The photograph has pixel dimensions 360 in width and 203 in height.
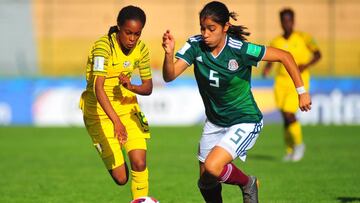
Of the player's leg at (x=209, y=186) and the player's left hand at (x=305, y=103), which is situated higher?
the player's left hand at (x=305, y=103)

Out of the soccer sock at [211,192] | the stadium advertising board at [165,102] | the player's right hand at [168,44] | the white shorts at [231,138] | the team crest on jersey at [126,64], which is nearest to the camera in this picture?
the player's right hand at [168,44]

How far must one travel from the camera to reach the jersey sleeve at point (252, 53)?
7535 millimetres

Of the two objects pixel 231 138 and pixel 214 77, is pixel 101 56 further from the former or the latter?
pixel 231 138

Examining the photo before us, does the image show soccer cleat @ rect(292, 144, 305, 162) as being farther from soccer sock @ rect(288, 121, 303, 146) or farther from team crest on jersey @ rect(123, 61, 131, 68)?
team crest on jersey @ rect(123, 61, 131, 68)

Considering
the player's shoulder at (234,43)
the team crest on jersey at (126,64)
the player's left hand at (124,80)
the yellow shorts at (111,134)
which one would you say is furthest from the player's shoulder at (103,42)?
the player's shoulder at (234,43)

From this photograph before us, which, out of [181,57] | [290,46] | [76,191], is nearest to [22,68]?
[290,46]

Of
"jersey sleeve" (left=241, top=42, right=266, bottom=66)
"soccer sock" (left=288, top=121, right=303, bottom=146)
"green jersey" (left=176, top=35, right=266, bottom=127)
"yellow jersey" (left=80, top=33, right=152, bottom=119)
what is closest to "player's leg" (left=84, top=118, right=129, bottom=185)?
"yellow jersey" (left=80, top=33, right=152, bottom=119)

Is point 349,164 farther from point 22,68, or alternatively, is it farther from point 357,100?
point 22,68

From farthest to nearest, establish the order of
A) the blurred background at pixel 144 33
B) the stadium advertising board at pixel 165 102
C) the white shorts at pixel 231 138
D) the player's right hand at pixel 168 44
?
the blurred background at pixel 144 33
the stadium advertising board at pixel 165 102
the white shorts at pixel 231 138
the player's right hand at pixel 168 44

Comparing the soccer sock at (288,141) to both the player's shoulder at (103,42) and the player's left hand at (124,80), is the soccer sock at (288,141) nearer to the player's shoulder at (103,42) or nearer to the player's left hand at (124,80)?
the player's shoulder at (103,42)

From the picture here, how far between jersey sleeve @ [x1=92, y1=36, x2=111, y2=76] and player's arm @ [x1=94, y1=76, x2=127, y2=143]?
77mm

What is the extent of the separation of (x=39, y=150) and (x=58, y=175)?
14.2ft

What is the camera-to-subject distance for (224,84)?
759cm

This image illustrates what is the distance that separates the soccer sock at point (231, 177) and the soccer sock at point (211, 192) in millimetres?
206
